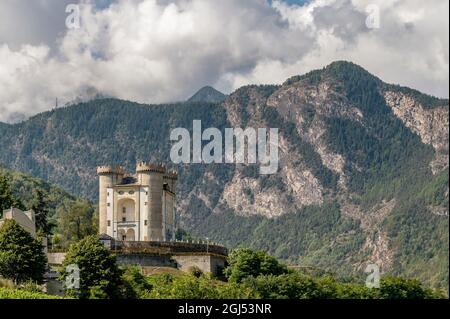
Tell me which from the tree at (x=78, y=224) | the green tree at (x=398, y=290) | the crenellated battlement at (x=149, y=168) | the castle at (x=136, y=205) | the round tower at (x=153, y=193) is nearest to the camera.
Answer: the green tree at (x=398, y=290)

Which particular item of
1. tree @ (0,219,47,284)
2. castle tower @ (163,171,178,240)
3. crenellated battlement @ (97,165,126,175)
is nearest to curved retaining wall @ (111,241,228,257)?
castle tower @ (163,171,178,240)

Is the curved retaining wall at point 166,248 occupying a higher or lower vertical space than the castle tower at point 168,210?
lower

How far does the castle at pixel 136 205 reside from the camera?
13875 centimetres

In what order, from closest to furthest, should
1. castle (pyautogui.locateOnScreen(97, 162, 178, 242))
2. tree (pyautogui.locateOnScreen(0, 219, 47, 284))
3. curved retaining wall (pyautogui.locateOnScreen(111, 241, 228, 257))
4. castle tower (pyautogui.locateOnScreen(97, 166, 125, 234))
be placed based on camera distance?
tree (pyautogui.locateOnScreen(0, 219, 47, 284)) → curved retaining wall (pyautogui.locateOnScreen(111, 241, 228, 257)) → castle (pyautogui.locateOnScreen(97, 162, 178, 242)) → castle tower (pyautogui.locateOnScreen(97, 166, 125, 234))

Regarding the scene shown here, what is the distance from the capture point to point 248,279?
117 m

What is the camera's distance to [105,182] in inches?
5610

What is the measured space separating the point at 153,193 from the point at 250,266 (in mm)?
23217

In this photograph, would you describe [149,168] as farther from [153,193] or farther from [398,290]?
[398,290]

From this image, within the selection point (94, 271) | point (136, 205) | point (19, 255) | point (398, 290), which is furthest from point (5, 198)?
point (398, 290)

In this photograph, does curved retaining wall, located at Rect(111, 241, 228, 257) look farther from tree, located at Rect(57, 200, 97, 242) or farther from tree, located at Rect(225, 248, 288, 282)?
tree, located at Rect(57, 200, 97, 242)

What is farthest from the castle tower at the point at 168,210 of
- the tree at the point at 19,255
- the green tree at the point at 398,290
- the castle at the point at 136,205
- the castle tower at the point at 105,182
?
the tree at the point at 19,255

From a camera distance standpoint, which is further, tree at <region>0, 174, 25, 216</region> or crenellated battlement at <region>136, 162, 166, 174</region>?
crenellated battlement at <region>136, 162, 166, 174</region>

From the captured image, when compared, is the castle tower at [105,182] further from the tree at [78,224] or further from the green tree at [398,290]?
the green tree at [398,290]

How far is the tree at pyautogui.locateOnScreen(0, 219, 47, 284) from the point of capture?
99.4 m
